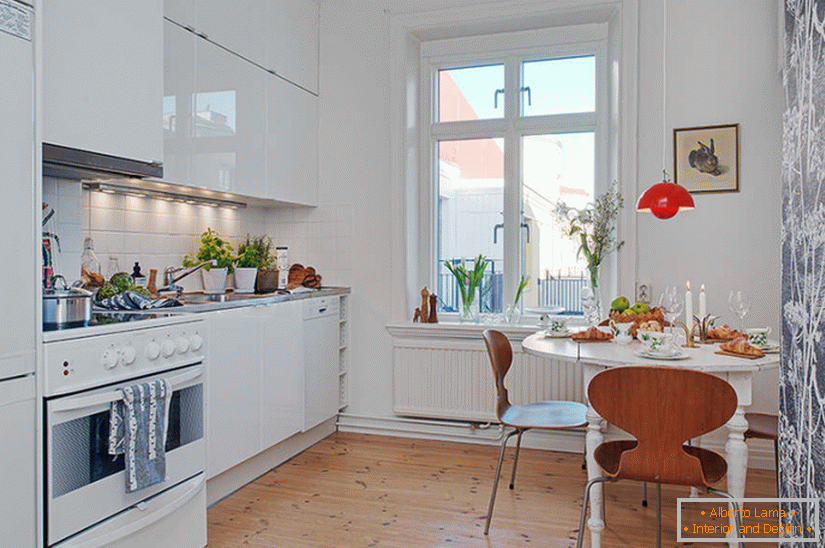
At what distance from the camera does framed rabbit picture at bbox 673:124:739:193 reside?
11.6 ft

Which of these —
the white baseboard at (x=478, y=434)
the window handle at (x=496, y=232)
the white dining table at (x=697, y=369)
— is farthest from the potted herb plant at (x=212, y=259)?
the white dining table at (x=697, y=369)

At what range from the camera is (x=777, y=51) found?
346 cm

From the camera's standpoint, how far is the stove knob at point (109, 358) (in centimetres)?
204

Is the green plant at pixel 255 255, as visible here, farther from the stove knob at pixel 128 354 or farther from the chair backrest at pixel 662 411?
the chair backrest at pixel 662 411

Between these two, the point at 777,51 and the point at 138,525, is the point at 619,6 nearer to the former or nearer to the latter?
the point at 777,51

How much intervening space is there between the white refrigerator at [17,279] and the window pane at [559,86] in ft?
10.2

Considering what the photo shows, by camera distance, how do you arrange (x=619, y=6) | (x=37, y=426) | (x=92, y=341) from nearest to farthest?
(x=37, y=426)
(x=92, y=341)
(x=619, y=6)

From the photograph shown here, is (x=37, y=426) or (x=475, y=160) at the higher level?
(x=475, y=160)

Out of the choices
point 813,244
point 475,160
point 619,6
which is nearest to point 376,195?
point 475,160

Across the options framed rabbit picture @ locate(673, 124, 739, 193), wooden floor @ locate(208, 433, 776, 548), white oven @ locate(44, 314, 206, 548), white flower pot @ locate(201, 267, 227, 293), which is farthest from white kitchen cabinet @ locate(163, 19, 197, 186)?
framed rabbit picture @ locate(673, 124, 739, 193)

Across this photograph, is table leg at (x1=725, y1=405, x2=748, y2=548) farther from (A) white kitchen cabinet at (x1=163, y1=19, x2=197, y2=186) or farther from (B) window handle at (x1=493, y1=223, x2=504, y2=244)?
(A) white kitchen cabinet at (x1=163, y1=19, x2=197, y2=186)

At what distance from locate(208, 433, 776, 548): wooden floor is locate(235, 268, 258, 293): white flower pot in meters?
1.08

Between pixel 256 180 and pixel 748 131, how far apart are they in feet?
9.44

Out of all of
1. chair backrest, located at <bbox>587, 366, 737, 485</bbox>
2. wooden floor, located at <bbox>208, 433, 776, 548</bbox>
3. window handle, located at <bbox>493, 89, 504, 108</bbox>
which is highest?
window handle, located at <bbox>493, 89, 504, 108</bbox>
